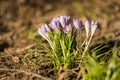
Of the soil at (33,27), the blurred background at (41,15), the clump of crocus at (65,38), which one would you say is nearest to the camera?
the clump of crocus at (65,38)

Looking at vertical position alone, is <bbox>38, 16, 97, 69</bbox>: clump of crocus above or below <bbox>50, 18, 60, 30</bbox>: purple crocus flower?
below

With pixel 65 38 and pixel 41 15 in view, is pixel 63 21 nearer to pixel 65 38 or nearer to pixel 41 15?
pixel 65 38

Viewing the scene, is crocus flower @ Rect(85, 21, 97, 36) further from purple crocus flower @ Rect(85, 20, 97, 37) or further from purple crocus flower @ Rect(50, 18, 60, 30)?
purple crocus flower @ Rect(50, 18, 60, 30)

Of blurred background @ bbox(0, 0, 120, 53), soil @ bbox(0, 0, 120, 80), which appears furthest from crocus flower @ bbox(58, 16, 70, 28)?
blurred background @ bbox(0, 0, 120, 53)

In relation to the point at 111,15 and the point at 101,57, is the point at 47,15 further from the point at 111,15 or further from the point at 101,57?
the point at 101,57

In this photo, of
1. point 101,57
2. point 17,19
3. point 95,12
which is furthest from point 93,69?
point 17,19

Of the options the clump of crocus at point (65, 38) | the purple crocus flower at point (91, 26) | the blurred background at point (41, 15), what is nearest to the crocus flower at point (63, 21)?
the clump of crocus at point (65, 38)

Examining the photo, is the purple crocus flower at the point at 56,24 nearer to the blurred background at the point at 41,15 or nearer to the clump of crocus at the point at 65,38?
the clump of crocus at the point at 65,38
